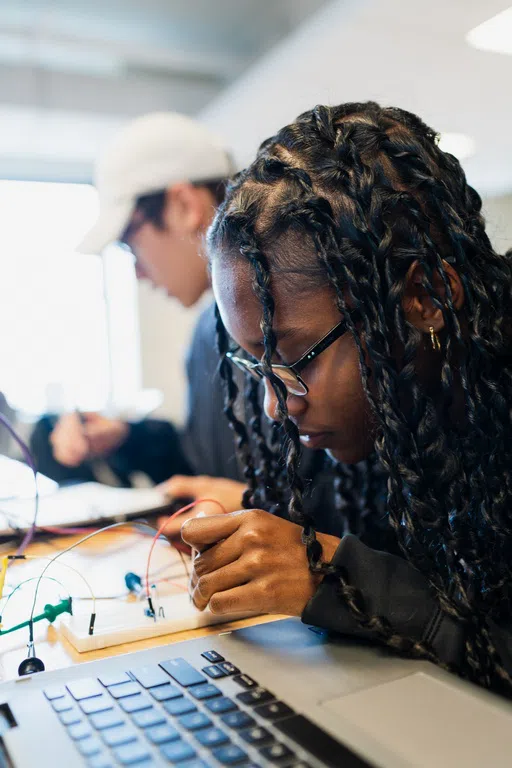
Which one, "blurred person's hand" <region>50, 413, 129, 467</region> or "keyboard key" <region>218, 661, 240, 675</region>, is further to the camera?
"blurred person's hand" <region>50, 413, 129, 467</region>

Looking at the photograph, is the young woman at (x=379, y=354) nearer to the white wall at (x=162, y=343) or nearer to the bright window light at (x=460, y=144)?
the bright window light at (x=460, y=144)

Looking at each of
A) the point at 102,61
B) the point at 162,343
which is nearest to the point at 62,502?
the point at 162,343

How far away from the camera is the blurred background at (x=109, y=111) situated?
4.86 feet

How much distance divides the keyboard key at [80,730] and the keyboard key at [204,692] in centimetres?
7

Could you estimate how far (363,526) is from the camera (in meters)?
0.88

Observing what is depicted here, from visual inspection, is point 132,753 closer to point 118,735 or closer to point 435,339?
point 118,735

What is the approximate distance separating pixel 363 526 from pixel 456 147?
0.60 metres

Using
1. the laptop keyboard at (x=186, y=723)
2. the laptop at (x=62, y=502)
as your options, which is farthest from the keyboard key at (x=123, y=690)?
the laptop at (x=62, y=502)

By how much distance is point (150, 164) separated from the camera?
5.25 ft

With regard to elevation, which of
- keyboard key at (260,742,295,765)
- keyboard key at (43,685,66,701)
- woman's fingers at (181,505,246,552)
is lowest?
keyboard key at (43,685,66,701)

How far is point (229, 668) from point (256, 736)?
4.0 inches

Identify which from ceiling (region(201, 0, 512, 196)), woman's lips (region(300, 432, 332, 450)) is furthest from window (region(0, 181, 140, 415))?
woman's lips (region(300, 432, 332, 450))

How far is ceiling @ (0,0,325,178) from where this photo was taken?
76.0 inches

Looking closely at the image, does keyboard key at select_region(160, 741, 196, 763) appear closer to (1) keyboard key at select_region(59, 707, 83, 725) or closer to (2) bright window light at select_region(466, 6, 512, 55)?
(1) keyboard key at select_region(59, 707, 83, 725)
